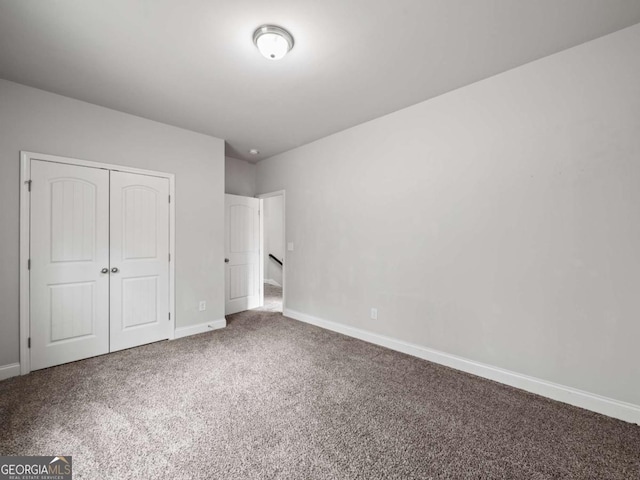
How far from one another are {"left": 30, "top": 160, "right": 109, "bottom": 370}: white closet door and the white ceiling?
3.00ft

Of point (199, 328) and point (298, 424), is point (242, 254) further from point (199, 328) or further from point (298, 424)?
point (298, 424)

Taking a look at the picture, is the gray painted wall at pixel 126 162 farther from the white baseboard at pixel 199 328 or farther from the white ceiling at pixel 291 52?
the white ceiling at pixel 291 52

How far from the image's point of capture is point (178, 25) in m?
1.92

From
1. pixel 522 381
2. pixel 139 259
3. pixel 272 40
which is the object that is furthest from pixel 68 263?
pixel 522 381

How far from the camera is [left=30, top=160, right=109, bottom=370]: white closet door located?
2.72 metres

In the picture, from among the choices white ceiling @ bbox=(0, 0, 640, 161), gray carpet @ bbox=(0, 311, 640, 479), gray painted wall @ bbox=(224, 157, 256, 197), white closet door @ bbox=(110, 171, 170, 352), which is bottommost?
gray carpet @ bbox=(0, 311, 640, 479)

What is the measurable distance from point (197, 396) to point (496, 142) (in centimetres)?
340

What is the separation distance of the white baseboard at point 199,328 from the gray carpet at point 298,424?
0.73 metres

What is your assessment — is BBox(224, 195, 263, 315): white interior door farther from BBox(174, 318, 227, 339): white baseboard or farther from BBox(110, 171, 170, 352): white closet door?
BBox(110, 171, 170, 352): white closet door

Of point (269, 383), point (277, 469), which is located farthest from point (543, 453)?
point (269, 383)

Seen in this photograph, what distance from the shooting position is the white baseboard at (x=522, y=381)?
6.51ft

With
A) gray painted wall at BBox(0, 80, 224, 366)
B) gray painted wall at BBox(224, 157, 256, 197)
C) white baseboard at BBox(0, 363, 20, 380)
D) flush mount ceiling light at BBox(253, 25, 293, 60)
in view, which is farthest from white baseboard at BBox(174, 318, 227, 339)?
flush mount ceiling light at BBox(253, 25, 293, 60)

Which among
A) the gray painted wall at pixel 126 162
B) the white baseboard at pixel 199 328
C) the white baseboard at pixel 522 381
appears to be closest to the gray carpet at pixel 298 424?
the white baseboard at pixel 522 381

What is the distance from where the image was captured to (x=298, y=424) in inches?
74.9
